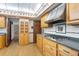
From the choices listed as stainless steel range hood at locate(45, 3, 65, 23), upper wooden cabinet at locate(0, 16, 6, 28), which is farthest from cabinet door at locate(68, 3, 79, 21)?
upper wooden cabinet at locate(0, 16, 6, 28)

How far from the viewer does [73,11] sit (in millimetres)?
1932

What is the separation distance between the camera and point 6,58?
1022mm

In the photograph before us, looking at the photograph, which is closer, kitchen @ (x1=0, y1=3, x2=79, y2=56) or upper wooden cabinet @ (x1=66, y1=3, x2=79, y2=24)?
upper wooden cabinet @ (x1=66, y1=3, x2=79, y2=24)

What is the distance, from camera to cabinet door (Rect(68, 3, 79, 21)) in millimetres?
1834

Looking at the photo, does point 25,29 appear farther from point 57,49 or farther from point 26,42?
point 57,49

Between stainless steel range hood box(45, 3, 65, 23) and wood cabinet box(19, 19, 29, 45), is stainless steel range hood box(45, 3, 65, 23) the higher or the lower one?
the higher one

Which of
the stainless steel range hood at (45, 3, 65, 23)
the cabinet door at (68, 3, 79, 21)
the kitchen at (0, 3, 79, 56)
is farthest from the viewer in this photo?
the stainless steel range hood at (45, 3, 65, 23)

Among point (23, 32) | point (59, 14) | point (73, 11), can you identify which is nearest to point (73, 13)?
point (73, 11)

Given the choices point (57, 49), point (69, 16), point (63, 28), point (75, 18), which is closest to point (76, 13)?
point (75, 18)

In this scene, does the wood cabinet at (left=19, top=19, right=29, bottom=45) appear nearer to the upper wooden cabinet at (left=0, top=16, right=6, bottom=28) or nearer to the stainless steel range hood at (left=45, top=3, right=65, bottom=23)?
the upper wooden cabinet at (left=0, top=16, right=6, bottom=28)

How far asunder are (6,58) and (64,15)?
1801 mm

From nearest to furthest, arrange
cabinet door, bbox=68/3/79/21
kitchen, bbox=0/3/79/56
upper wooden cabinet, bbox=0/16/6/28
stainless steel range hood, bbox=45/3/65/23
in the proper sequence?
cabinet door, bbox=68/3/79/21
kitchen, bbox=0/3/79/56
stainless steel range hood, bbox=45/3/65/23
upper wooden cabinet, bbox=0/16/6/28

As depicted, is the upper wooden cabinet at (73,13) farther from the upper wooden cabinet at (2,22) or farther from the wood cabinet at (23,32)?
the wood cabinet at (23,32)

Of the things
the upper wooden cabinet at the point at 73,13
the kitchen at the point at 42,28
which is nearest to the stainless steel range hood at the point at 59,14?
the kitchen at the point at 42,28
